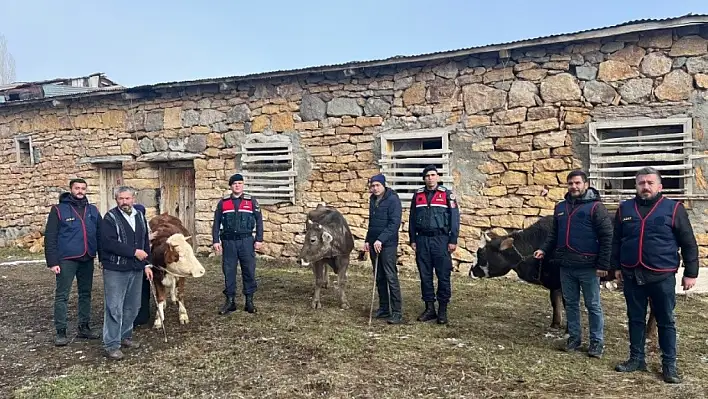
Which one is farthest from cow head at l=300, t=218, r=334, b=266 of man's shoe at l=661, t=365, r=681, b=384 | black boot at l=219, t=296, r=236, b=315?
man's shoe at l=661, t=365, r=681, b=384

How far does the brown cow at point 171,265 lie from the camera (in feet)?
18.6

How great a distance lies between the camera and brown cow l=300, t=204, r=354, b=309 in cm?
645

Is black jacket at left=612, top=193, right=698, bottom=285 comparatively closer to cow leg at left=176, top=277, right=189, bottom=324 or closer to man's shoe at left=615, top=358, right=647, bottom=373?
man's shoe at left=615, top=358, right=647, bottom=373

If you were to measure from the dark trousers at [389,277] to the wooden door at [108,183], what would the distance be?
8.14 m

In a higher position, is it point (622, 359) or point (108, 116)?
point (108, 116)

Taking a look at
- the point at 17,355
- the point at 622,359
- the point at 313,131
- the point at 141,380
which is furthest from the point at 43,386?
the point at 313,131

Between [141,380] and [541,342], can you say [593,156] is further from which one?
[141,380]

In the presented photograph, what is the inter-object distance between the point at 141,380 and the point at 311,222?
281 centimetres

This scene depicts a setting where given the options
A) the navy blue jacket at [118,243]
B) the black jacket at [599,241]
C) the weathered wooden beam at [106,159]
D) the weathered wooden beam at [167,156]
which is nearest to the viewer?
the black jacket at [599,241]

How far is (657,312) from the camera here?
4301mm

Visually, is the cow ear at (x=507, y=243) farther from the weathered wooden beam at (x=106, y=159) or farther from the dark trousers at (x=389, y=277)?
the weathered wooden beam at (x=106, y=159)

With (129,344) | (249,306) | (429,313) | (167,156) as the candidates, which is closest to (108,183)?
(167,156)

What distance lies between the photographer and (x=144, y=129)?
11414 mm

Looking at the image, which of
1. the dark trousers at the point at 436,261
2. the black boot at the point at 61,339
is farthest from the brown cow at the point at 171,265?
the dark trousers at the point at 436,261
